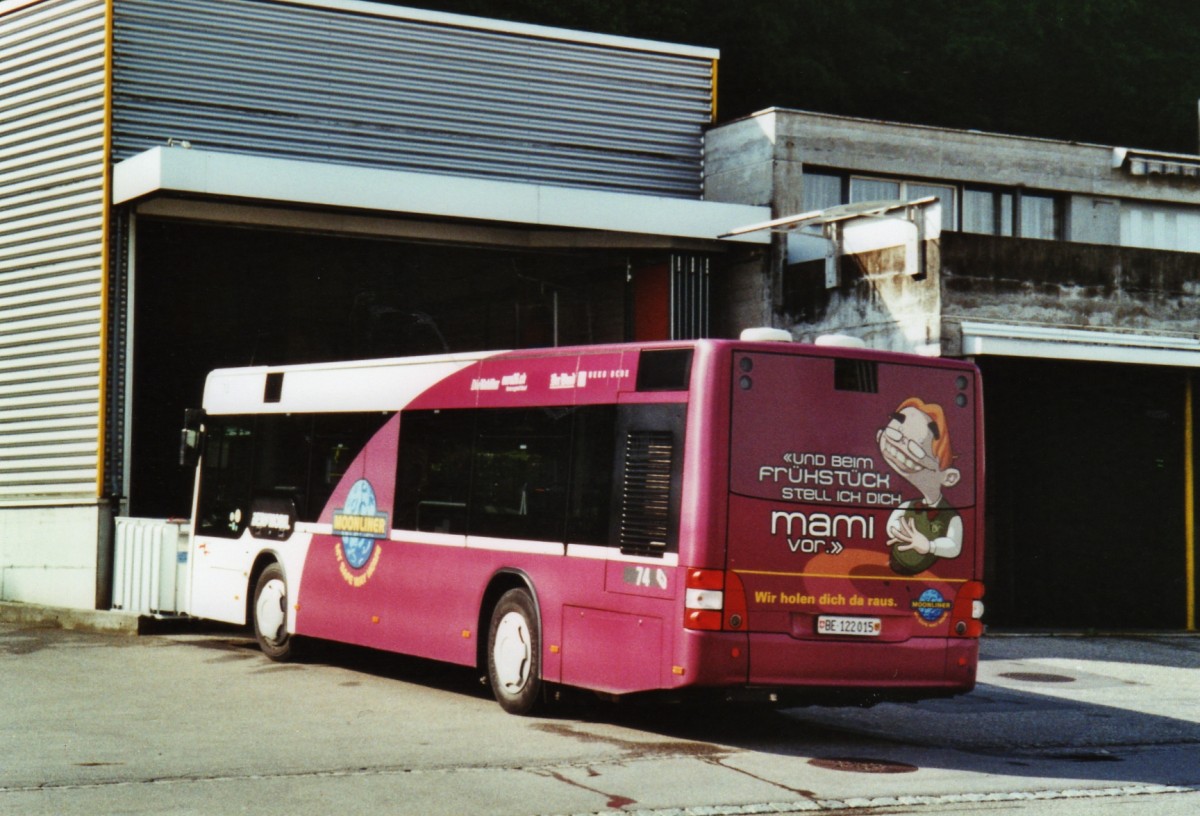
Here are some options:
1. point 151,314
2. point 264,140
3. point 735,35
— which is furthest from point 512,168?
point 735,35

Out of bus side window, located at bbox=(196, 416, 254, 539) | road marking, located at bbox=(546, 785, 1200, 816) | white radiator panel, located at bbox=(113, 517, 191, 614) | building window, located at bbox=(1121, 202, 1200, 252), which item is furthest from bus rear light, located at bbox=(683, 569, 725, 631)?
building window, located at bbox=(1121, 202, 1200, 252)

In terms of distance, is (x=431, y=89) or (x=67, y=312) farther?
(x=431, y=89)

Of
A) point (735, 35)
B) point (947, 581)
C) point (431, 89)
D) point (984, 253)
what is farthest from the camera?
point (735, 35)

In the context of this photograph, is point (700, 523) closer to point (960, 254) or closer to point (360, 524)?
point (360, 524)

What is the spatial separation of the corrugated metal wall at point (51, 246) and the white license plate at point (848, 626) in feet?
40.7

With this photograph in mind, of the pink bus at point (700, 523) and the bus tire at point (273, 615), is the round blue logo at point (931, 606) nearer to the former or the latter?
the pink bus at point (700, 523)

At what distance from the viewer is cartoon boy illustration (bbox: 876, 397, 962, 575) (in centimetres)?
1150

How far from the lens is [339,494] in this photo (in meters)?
15.0

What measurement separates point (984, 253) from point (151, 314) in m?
11.1

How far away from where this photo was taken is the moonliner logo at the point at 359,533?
14320 mm

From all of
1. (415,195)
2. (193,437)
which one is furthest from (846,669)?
(415,195)

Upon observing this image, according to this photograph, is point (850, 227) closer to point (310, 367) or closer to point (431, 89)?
point (431, 89)

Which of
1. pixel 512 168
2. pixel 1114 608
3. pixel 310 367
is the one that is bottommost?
pixel 1114 608

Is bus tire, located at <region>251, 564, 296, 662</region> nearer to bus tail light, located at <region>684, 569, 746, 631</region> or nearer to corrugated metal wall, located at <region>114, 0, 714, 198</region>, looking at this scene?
bus tail light, located at <region>684, 569, 746, 631</region>
